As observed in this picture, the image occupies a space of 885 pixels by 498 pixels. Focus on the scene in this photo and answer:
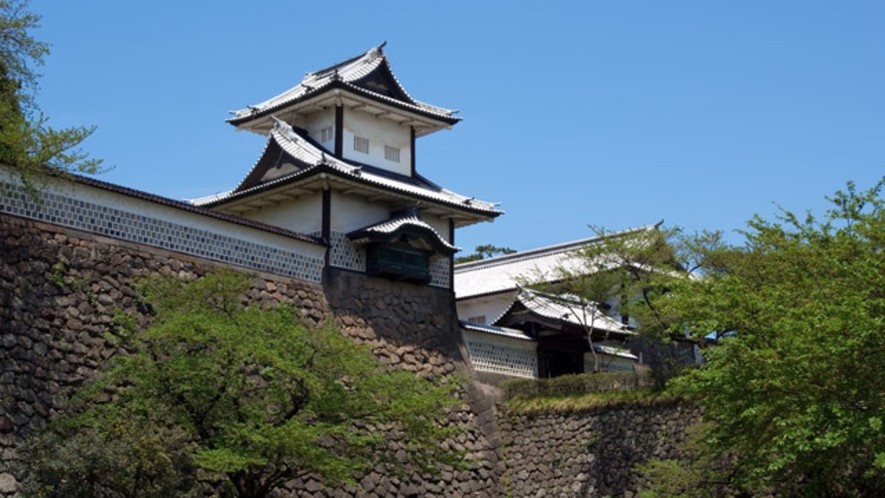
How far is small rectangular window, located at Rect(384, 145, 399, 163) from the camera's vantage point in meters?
30.7

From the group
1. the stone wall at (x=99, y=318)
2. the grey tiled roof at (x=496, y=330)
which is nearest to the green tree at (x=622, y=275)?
the grey tiled roof at (x=496, y=330)

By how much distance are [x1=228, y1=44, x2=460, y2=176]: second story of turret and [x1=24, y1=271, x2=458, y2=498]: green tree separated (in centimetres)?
908

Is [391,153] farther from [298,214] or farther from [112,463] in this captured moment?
[112,463]

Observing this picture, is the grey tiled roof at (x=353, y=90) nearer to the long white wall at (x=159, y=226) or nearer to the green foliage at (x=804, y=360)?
the long white wall at (x=159, y=226)

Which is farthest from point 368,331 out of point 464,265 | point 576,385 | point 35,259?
point 464,265

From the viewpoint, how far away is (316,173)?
1069 inches

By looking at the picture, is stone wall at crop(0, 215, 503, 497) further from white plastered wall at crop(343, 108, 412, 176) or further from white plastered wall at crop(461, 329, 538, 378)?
white plastered wall at crop(343, 108, 412, 176)

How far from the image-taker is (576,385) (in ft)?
96.1

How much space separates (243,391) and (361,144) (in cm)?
1143

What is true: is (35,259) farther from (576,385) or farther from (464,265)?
(464,265)

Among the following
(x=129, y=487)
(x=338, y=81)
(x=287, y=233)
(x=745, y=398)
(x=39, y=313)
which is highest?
(x=338, y=81)

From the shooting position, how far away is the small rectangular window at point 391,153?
30.7 m

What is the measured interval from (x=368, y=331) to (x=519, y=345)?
5475 millimetres

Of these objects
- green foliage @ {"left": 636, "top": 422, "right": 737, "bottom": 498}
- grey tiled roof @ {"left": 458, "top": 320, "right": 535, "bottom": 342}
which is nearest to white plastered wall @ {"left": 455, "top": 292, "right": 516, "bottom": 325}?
grey tiled roof @ {"left": 458, "top": 320, "right": 535, "bottom": 342}
